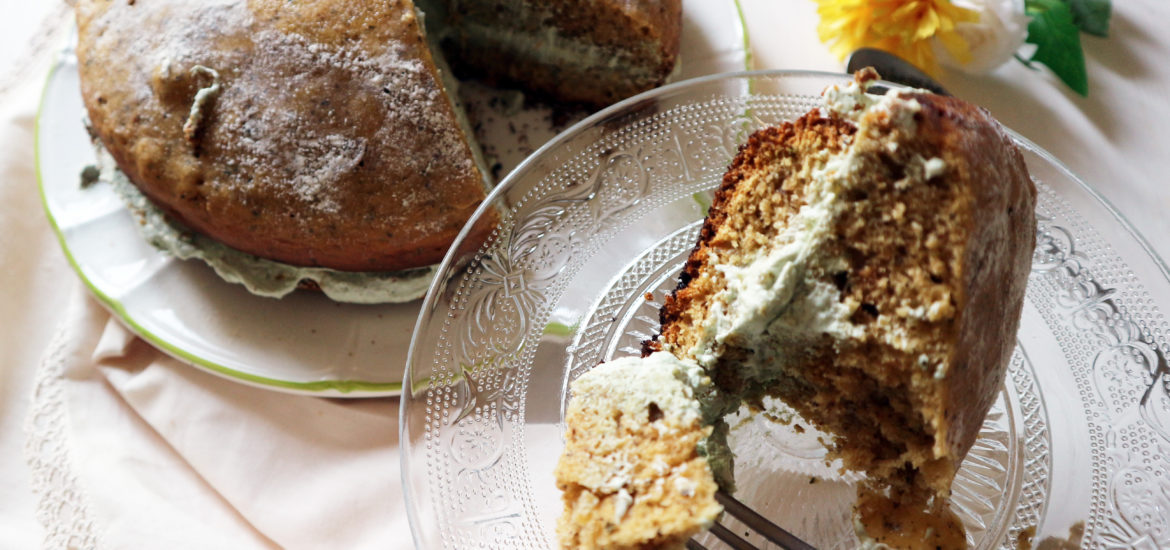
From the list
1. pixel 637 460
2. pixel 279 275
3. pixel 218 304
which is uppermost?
pixel 637 460

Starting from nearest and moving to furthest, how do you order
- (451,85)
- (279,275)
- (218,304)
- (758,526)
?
(758,526), (279,275), (218,304), (451,85)


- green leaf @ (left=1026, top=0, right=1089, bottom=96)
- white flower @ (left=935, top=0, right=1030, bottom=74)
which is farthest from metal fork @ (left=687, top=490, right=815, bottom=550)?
green leaf @ (left=1026, top=0, right=1089, bottom=96)

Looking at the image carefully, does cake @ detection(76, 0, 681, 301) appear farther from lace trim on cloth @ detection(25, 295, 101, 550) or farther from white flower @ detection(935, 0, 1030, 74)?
white flower @ detection(935, 0, 1030, 74)

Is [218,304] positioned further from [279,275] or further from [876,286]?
[876,286]

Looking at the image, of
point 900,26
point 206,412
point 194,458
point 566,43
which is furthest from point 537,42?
point 194,458

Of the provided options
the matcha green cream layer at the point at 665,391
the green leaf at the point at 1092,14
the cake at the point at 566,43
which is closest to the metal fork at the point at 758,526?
the matcha green cream layer at the point at 665,391

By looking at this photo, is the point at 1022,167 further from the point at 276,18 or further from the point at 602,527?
the point at 276,18

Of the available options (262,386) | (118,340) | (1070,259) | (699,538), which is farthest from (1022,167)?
(118,340)

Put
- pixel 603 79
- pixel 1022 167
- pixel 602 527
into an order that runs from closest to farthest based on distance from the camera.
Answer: pixel 602 527 < pixel 1022 167 < pixel 603 79
